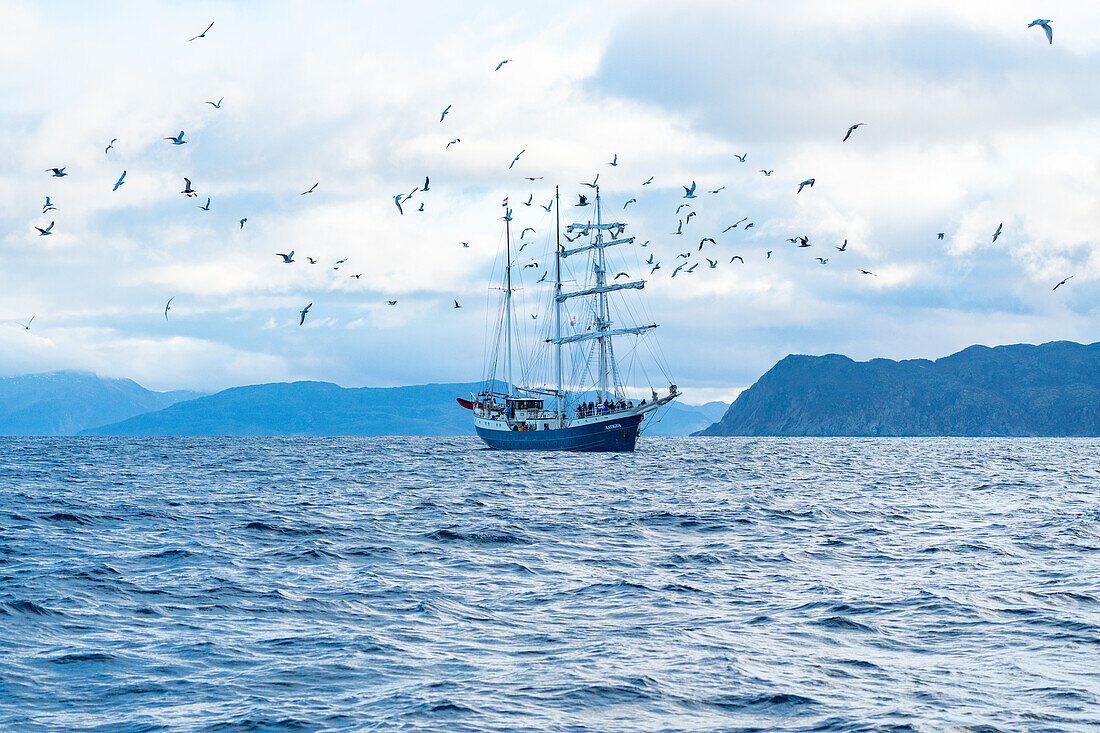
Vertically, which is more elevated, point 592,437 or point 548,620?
point 592,437

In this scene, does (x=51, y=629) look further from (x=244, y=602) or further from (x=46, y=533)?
(x=46, y=533)

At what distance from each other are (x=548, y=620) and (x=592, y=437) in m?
87.0

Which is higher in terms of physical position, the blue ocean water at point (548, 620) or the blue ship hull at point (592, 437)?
the blue ship hull at point (592, 437)

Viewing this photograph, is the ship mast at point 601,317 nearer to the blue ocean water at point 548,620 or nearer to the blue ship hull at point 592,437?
the blue ship hull at point 592,437

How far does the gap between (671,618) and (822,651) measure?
344 cm

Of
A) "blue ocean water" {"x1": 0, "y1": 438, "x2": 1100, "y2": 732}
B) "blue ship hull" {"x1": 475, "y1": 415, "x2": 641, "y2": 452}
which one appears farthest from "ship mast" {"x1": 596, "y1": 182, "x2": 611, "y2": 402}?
Result: "blue ocean water" {"x1": 0, "y1": 438, "x2": 1100, "y2": 732}

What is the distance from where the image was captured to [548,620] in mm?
19453

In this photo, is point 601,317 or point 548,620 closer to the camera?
point 548,620

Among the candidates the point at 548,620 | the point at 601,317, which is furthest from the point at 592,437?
the point at 548,620

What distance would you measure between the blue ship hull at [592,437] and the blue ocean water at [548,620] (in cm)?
6460

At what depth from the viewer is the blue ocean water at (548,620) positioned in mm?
13859

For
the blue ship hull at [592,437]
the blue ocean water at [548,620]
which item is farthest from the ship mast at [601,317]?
the blue ocean water at [548,620]

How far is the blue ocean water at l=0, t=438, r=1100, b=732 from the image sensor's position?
45.5 ft

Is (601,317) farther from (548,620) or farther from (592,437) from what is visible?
(548,620)
